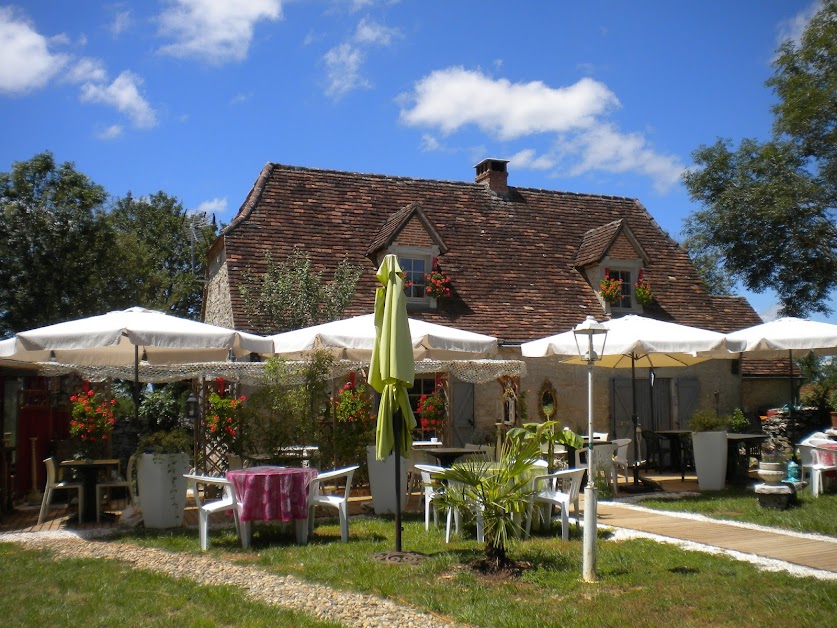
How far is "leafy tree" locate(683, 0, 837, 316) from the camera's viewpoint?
2356 centimetres

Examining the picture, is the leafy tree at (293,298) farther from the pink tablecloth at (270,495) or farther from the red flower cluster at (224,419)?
the pink tablecloth at (270,495)

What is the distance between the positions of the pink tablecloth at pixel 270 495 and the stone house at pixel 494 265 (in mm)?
7397

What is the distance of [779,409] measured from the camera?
65.4 feet

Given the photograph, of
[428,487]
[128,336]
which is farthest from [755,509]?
[128,336]

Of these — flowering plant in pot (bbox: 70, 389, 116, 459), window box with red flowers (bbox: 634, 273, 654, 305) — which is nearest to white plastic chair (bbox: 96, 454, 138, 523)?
flowering plant in pot (bbox: 70, 389, 116, 459)

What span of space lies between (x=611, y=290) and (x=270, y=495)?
11906 mm

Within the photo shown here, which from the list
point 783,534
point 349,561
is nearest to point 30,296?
point 349,561

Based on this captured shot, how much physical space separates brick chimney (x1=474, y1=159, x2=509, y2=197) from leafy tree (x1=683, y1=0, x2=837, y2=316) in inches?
333

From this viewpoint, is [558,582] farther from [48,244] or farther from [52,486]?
[48,244]

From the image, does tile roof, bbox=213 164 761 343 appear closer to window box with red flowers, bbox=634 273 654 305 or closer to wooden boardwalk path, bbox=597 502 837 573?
window box with red flowers, bbox=634 273 654 305

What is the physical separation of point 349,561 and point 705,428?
7.00m

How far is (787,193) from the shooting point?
24188 mm

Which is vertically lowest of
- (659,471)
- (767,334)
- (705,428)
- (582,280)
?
(659,471)

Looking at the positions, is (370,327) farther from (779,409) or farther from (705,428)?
(779,409)
